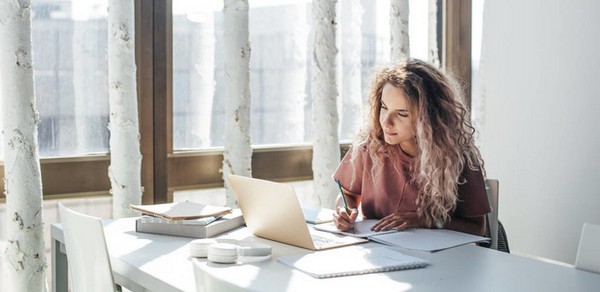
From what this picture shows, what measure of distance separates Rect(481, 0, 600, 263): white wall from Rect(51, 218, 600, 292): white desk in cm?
190

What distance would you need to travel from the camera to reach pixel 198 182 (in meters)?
3.94

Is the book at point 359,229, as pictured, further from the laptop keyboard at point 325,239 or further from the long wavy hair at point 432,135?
the long wavy hair at point 432,135

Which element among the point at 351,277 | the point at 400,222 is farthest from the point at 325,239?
the point at 351,277

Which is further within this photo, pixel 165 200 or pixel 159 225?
pixel 165 200

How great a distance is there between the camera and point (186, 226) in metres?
2.29

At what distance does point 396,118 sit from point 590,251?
85cm

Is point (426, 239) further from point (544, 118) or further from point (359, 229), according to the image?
point (544, 118)

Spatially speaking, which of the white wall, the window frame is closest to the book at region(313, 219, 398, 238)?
the window frame

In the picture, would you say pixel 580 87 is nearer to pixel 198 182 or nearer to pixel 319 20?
pixel 319 20

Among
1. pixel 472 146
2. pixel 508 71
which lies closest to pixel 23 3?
pixel 472 146

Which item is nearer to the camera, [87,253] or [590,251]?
[590,251]

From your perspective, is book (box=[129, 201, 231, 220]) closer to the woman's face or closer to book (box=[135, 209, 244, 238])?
book (box=[135, 209, 244, 238])

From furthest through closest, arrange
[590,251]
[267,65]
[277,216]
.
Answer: [267,65] → [277,216] → [590,251]

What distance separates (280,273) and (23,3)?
1.79 meters
